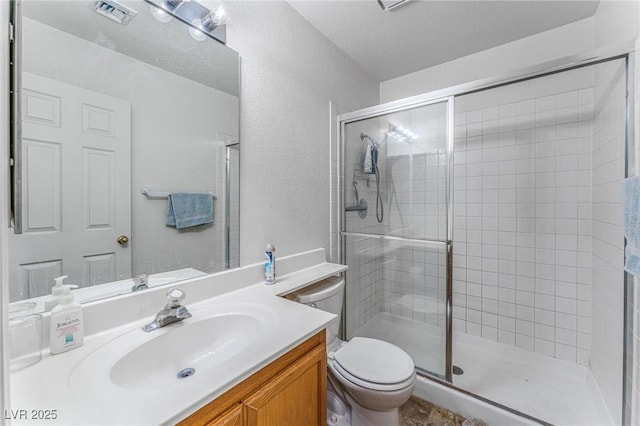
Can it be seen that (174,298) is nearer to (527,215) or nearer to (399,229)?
(399,229)

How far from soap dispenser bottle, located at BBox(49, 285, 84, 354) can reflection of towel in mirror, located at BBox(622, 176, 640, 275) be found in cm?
185

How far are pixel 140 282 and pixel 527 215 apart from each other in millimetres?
2489

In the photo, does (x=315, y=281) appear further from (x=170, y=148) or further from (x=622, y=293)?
(x=622, y=293)

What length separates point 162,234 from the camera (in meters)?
1.08

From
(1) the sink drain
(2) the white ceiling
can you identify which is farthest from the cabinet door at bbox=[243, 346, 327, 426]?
(2) the white ceiling

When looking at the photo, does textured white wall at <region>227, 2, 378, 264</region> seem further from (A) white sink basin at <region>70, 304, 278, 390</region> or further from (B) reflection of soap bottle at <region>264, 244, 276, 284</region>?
(A) white sink basin at <region>70, 304, 278, 390</region>

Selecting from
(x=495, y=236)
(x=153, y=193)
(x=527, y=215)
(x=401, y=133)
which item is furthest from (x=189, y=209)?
(x=527, y=215)

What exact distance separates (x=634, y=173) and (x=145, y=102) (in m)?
1.99

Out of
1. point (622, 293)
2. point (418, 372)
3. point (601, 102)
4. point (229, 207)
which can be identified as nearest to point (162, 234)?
point (229, 207)

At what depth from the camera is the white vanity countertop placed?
55 centimetres

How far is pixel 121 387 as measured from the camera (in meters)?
0.68

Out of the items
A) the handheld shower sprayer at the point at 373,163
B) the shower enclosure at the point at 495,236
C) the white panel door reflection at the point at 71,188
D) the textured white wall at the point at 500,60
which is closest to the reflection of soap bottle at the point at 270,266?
the white panel door reflection at the point at 71,188

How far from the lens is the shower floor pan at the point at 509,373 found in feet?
5.00

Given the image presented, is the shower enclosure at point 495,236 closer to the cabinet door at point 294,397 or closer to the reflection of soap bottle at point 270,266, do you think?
the reflection of soap bottle at point 270,266
